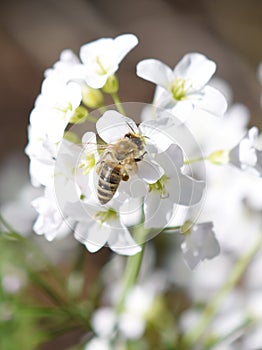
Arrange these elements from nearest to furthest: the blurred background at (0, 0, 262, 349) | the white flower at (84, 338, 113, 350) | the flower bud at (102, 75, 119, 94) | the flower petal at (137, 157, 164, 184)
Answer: the flower petal at (137, 157, 164, 184) < the flower bud at (102, 75, 119, 94) < the white flower at (84, 338, 113, 350) < the blurred background at (0, 0, 262, 349)

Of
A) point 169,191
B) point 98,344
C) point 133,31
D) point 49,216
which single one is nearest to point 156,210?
point 169,191

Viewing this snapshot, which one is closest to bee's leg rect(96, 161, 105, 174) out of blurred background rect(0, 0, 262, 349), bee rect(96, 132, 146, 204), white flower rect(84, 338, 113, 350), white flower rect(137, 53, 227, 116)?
bee rect(96, 132, 146, 204)

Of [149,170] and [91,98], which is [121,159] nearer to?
[149,170]

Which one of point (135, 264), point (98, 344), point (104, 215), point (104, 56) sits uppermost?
point (104, 56)

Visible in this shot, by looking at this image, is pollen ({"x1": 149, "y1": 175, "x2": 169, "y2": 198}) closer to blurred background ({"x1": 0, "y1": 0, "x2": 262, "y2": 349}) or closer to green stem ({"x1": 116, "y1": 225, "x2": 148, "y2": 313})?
green stem ({"x1": 116, "y1": 225, "x2": 148, "y2": 313})

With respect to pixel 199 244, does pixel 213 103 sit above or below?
above

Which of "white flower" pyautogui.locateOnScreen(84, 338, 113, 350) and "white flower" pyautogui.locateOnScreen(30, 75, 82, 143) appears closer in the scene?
"white flower" pyautogui.locateOnScreen(30, 75, 82, 143)

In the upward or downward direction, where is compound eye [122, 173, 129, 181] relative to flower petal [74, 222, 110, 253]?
upward
